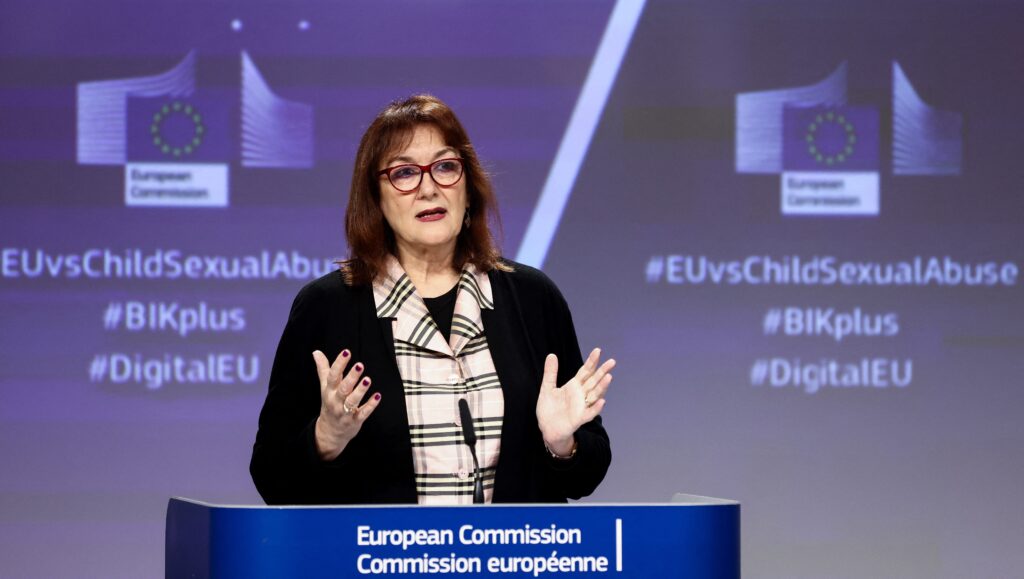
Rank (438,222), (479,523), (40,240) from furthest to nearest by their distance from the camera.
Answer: (40,240)
(438,222)
(479,523)

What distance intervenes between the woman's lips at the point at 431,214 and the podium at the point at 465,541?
29.2 inches

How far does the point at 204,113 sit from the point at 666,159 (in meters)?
1.67

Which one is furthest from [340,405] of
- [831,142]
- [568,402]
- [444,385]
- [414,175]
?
[831,142]

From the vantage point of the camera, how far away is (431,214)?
7.39 ft

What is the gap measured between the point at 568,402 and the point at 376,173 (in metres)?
0.59

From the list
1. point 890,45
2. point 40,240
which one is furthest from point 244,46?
point 890,45

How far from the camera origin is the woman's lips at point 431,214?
2248mm

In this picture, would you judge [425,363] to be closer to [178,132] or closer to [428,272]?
[428,272]

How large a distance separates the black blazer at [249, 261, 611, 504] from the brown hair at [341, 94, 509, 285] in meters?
0.06

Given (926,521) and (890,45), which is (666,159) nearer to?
(890,45)

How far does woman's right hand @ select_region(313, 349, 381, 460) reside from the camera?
1900 mm

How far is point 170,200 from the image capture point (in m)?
4.32

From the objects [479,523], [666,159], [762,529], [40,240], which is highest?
[666,159]

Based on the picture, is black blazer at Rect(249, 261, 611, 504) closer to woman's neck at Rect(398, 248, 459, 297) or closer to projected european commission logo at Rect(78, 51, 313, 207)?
woman's neck at Rect(398, 248, 459, 297)
